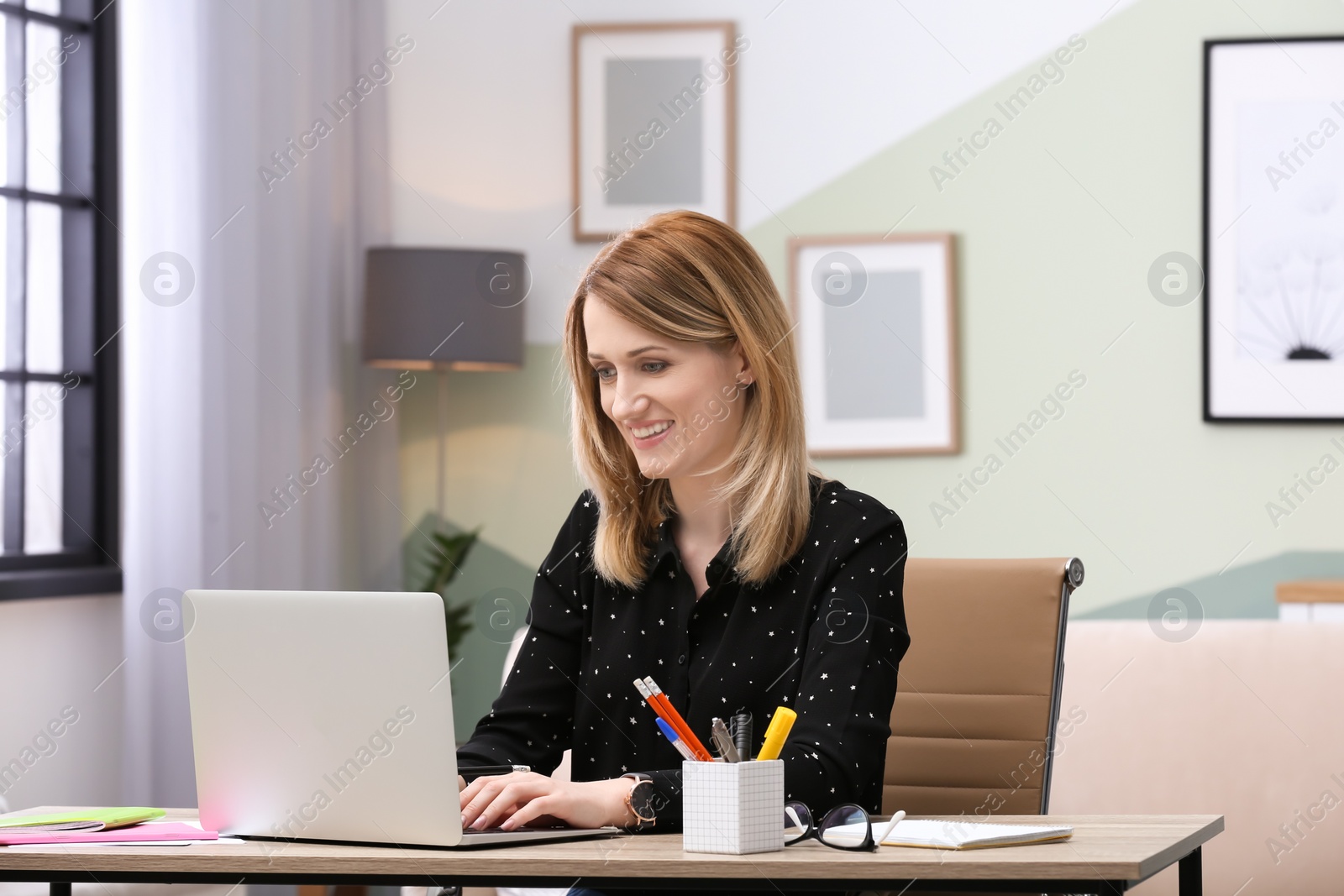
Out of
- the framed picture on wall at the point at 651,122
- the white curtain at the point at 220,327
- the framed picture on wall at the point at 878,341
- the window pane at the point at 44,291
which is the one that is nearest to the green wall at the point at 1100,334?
the framed picture on wall at the point at 878,341

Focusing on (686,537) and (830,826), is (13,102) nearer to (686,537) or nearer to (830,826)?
(686,537)

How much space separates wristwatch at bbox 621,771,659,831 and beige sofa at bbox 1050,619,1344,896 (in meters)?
1.16

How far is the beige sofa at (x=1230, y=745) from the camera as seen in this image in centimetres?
217

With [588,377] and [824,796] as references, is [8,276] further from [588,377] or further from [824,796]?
[824,796]

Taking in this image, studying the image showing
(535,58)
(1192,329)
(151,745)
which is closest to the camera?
(151,745)

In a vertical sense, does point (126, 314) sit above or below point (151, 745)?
above

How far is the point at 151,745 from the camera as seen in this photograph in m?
2.89

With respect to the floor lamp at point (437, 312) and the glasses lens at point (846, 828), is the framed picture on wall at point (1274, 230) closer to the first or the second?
the floor lamp at point (437, 312)

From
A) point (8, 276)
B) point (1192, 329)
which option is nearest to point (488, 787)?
point (8, 276)

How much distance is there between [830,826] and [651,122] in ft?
8.88

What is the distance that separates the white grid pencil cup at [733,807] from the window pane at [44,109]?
2.53m

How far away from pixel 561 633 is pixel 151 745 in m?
1.54

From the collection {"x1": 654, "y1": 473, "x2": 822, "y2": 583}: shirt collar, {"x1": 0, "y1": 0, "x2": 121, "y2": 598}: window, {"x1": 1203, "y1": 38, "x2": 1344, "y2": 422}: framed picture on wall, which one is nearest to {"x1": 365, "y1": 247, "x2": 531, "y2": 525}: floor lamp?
{"x1": 0, "y1": 0, "x2": 121, "y2": 598}: window

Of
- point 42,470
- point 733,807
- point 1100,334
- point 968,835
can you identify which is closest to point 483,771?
point 733,807
